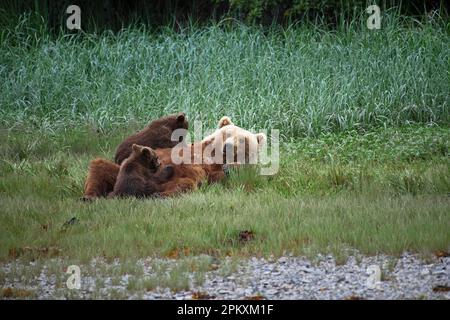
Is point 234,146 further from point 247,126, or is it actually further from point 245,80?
point 245,80

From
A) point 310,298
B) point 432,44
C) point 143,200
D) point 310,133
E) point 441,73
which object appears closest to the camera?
point 310,298

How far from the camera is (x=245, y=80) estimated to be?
12758mm

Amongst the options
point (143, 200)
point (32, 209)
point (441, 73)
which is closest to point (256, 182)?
point (143, 200)

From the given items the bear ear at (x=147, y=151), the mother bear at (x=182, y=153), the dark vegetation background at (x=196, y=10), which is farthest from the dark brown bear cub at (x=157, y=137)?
the dark vegetation background at (x=196, y=10)

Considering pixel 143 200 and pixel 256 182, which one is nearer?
pixel 143 200

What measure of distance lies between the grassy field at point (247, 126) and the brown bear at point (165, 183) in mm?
158

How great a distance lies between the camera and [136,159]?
7887 mm

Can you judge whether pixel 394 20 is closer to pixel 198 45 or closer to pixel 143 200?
pixel 198 45

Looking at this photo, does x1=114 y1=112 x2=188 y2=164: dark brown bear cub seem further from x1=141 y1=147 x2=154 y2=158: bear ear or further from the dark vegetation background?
the dark vegetation background

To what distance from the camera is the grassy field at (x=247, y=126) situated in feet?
22.3

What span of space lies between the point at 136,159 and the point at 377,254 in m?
2.68

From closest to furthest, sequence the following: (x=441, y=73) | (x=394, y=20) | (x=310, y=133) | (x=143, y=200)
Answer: (x=143, y=200), (x=310, y=133), (x=441, y=73), (x=394, y=20)

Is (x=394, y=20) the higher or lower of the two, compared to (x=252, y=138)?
higher

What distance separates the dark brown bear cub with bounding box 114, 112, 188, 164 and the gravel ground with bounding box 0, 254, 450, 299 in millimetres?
2568
